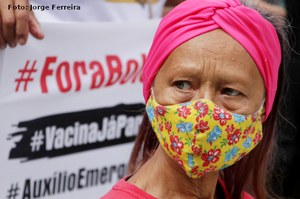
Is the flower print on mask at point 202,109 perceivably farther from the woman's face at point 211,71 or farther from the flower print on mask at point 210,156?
the flower print on mask at point 210,156

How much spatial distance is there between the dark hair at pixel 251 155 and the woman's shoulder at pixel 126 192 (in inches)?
12.8

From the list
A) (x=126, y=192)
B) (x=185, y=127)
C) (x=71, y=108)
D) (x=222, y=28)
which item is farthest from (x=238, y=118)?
(x=71, y=108)

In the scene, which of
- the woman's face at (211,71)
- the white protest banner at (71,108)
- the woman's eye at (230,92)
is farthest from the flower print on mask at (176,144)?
the white protest banner at (71,108)

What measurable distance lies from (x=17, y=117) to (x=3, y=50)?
1.11ft

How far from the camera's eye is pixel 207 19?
2.47m

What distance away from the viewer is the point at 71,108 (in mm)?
3721

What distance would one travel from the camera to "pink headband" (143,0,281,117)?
2.47 m

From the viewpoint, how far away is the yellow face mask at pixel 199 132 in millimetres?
2459

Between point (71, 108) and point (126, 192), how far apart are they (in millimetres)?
1349

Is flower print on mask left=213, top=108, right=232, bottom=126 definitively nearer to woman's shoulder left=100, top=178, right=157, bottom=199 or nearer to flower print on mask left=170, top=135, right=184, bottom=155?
flower print on mask left=170, top=135, right=184, bottom=155

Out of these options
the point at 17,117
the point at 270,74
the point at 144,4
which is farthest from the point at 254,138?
the point at 144,4

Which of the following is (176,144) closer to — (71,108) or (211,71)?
(211,71)

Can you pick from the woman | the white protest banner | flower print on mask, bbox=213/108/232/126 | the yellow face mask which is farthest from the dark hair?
the white protest banner

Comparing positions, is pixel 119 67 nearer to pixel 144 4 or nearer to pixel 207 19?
pixel 144 4
